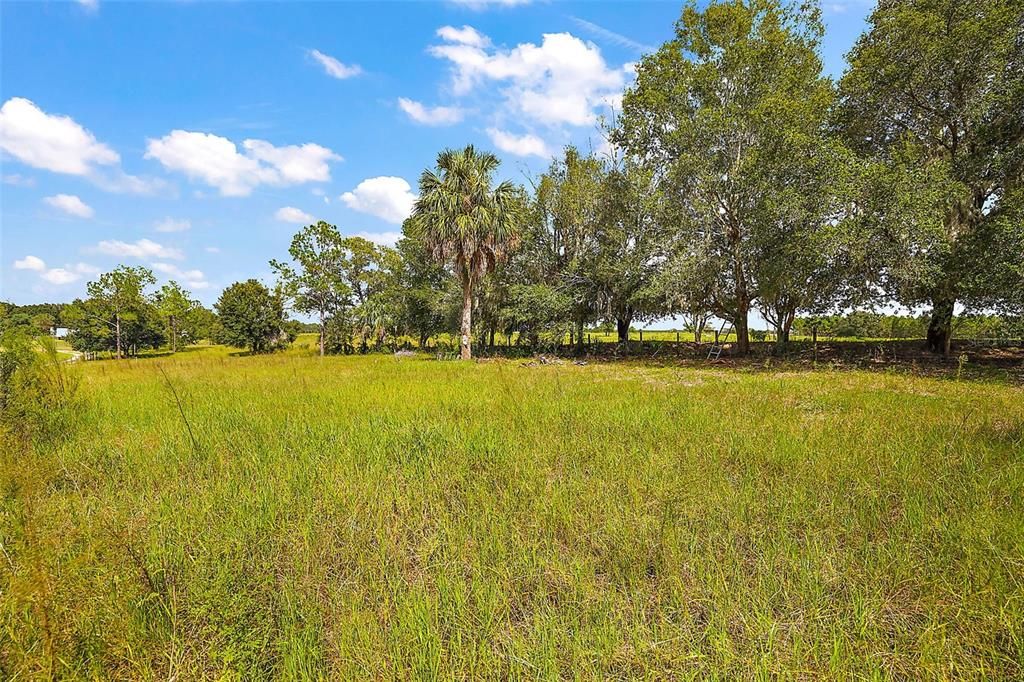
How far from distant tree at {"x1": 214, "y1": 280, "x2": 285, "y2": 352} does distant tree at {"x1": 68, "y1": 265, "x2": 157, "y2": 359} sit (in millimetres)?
9361

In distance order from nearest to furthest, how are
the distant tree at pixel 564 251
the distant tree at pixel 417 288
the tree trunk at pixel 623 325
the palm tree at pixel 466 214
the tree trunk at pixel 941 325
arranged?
the tree trunk at pixel 941 325 < the palm tree at pixel 466 214 < the distant tree at pixel 564 251 < the tree trunk at pixel 623 325 < the distant tree at pixel 417 288

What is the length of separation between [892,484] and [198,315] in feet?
237

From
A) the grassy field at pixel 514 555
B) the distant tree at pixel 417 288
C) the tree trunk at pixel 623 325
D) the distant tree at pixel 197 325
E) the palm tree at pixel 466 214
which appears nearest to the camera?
the grassy field at pixel 514 555

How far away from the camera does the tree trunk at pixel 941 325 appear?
15.9m

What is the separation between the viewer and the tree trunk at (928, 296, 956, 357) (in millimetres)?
15923

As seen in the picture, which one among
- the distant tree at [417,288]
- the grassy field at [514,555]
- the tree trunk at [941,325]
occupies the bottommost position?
the grassy field at [514,555]

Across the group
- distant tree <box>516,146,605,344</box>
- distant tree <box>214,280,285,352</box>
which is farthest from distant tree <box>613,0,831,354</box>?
distant tree <box>214,280,285,352</box>

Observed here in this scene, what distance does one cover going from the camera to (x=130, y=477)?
4098 mm

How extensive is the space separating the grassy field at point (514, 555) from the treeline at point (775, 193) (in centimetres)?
1208

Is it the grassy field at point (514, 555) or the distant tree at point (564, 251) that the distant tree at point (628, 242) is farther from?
the grassy field at point (514, 555)

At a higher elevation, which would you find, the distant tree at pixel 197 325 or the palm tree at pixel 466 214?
the palm tree at pixel 466 214

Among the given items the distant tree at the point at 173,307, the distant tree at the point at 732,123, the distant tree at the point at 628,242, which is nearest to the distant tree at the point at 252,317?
the distant tree at the point at 173,307

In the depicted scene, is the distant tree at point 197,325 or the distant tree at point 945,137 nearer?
the distant tree at point 945,137

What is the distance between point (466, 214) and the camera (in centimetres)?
2316
